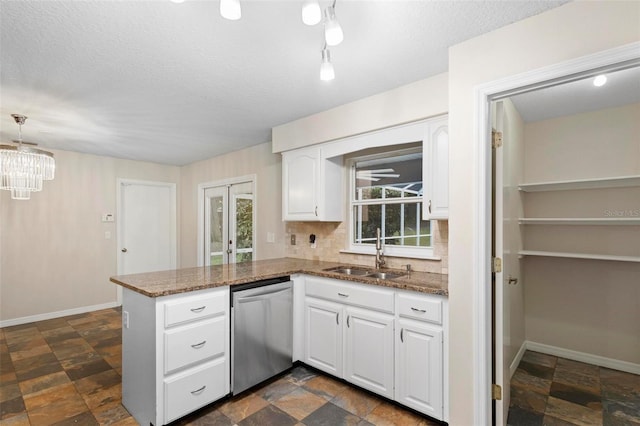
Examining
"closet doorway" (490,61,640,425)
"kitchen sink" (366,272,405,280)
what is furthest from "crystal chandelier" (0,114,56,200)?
"closet doorway" (490,61,640,425)

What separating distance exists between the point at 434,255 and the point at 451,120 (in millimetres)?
1172

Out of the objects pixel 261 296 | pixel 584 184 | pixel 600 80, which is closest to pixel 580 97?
pixel 600 80

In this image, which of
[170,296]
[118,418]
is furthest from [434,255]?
[118,418]

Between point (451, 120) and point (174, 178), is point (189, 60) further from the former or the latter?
point (174, 178)

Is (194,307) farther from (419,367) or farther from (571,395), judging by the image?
(571,395)

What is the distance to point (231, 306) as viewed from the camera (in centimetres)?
238

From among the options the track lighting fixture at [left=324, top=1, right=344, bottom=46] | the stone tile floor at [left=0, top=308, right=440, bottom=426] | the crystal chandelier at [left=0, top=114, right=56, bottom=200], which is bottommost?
the stone tile floor at [left=0, top=308, right=440, bottom=426]

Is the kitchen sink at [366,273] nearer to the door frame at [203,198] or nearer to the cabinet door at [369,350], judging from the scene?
the cabinet door at [369,350]

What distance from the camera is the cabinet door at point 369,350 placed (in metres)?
2.29

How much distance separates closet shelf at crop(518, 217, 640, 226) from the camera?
2.68 meters

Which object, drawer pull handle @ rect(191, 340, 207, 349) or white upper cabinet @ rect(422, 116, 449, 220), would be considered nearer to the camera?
drawer pull handle @ rect(191, 340, 207, 349)

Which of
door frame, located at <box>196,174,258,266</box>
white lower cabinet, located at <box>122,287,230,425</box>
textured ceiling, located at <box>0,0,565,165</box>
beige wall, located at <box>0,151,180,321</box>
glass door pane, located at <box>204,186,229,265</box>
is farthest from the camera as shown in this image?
glass door pane, located at <box>204,186,229,265</box>

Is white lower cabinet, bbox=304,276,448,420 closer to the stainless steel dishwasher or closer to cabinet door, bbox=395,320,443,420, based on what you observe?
cabinet door, bbox=395,320,443,420

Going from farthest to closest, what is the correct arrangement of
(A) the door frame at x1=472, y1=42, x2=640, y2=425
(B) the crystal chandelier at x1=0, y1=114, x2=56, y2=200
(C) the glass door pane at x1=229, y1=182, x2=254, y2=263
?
(C) the glass door pane at x1=229, y1=182, x2=254, y2=263
(B) the crystal chandelier at x1=0, y1=114, x2=56, y2=200
(A) the door frame at x1=472, y1=42, x2=640, y2=425
